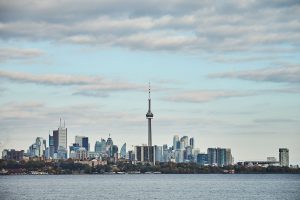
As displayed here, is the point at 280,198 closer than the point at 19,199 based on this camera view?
No

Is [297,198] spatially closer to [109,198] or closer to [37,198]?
[109,198]

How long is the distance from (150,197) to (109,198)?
825 cm

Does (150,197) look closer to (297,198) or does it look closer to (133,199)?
(133,199)

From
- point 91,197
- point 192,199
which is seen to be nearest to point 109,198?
point 91,197

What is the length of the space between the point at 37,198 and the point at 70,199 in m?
6.84

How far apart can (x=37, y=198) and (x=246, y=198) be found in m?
39.6

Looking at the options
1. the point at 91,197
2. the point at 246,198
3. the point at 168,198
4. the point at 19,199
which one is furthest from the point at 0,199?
the point at 246,198

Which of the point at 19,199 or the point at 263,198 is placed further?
the point at 263,198

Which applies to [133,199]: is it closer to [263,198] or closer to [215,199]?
[215,199]

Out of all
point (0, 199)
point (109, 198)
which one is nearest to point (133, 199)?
point (109, 198)

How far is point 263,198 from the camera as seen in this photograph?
15438 cm

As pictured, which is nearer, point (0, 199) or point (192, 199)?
point (0, 199)

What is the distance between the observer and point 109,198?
15125 cm

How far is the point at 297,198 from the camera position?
151 meters
